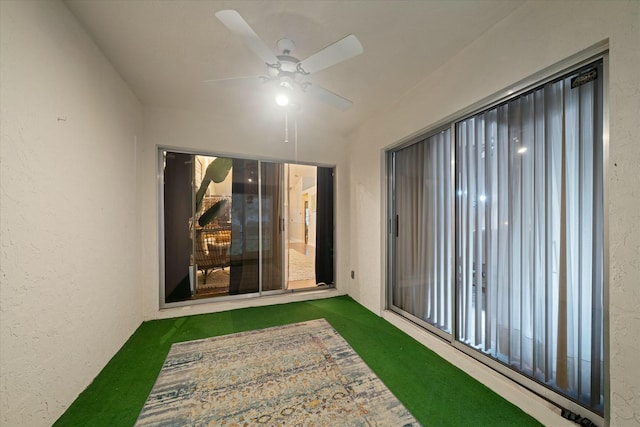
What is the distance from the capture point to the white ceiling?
1.47m

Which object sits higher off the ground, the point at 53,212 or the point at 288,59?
the point at 288,59

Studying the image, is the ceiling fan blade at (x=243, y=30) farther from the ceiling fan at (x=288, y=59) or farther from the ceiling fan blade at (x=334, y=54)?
the ceiling fan blade at (x=334, y=54)

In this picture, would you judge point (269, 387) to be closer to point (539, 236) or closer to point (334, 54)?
point (539, 236)

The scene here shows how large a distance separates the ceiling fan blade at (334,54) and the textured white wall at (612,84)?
3.41 feet

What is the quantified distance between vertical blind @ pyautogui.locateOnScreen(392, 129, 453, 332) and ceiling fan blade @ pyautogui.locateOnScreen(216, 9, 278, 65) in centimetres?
170

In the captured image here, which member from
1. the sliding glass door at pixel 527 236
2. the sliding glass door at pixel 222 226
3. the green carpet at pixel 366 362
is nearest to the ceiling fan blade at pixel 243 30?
the sliding glass door at pixel 527 236

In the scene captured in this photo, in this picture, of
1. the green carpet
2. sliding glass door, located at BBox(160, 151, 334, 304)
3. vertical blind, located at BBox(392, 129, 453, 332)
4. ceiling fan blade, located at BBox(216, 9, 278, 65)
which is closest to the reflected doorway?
sliding glass door, located at BBox(160, 151, 334, 304)

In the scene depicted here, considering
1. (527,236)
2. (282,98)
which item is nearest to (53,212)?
(282,98)

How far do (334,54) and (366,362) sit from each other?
235 centimetres

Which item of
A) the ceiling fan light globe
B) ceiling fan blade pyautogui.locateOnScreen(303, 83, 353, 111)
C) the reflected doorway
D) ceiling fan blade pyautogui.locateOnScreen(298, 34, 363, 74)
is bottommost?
the reflected doorway

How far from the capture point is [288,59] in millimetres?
1595

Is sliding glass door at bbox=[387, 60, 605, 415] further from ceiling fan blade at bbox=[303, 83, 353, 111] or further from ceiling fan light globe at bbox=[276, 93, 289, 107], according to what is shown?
ceiling fan light globe at bbox=[276, 93, 289, 107]

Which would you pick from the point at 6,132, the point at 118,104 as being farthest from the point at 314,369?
the point at 118,104

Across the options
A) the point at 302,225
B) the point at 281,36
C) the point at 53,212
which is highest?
the point at 281,36
